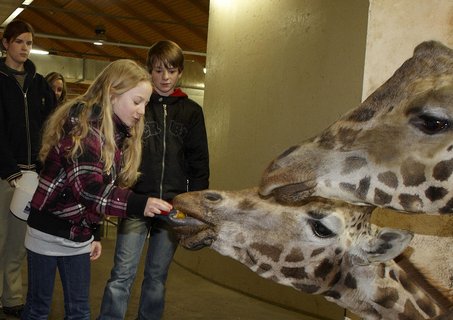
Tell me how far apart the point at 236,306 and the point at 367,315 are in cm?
384

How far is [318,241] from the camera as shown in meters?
2.78

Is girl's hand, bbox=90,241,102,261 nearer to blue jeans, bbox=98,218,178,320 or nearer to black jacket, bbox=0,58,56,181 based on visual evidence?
blue jeans, bbox=98,218,178,320

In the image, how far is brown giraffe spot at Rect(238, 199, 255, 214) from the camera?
9.28ft

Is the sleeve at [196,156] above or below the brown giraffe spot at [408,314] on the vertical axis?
above

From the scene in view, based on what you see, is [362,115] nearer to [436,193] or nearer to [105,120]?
[436,193]

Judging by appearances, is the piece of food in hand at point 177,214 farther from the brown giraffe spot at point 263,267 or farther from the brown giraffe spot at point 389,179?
the brown giraffe spot at point 389,179

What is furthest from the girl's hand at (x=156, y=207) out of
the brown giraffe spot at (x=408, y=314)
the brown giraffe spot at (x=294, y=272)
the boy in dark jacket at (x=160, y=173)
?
the boy in dark jacket at (x=160, y=173)

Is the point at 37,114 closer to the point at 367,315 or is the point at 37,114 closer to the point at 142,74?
the point at 142,74

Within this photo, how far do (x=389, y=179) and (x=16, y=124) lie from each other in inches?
129

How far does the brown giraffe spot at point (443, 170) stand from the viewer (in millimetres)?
2004

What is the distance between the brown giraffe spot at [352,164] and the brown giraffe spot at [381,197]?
3.3 inches

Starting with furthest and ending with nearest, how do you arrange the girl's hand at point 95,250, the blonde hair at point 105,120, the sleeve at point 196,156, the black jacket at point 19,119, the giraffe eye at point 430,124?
the black jacket at point 19,119 → the sleeve at point 196,156 → the girl's hand at point 95,250 → the blonde hair at point 105,120 → the giraffe eye at point 430,124

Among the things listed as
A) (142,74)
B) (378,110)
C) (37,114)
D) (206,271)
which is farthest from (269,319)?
(378,110)

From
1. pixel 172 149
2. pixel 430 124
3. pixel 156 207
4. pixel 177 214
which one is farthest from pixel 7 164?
pixel 430 124
